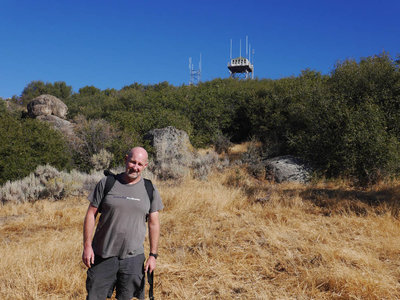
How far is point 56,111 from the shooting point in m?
27.6

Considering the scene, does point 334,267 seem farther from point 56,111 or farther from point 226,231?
point 56,111

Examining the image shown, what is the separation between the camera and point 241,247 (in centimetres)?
485

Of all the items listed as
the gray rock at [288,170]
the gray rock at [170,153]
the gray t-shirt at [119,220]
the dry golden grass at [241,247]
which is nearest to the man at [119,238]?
the gray t-shirt at [119,220]

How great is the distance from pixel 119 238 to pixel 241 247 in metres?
2.88

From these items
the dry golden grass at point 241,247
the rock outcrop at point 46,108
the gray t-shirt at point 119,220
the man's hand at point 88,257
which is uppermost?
the rock outcrop at point 46,108

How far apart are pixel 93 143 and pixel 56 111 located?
17681 mm

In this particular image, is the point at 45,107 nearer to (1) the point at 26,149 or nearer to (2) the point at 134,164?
(1) the point at 26,149

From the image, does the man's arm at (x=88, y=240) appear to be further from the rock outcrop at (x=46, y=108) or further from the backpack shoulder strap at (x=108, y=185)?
the rock outcrop at (x=46, y=108)

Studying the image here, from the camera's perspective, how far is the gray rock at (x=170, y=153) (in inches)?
456

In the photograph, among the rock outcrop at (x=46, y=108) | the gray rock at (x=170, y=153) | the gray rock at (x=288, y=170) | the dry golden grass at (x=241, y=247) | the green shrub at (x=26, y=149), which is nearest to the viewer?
the dry golden grass at (x=241, y=247)

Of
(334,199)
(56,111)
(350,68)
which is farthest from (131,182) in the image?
(56,111)

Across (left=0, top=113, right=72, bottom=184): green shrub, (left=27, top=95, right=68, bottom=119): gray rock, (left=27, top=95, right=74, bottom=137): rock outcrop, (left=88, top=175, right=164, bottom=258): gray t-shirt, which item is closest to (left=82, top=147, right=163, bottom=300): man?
(left=88, top=175, right=164, bottom=258): gray t-shirt

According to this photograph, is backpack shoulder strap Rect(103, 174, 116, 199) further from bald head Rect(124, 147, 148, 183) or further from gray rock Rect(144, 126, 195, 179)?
gray rock Rect(144, 126, 195, 179)

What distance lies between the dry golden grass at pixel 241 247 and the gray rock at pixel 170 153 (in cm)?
343
